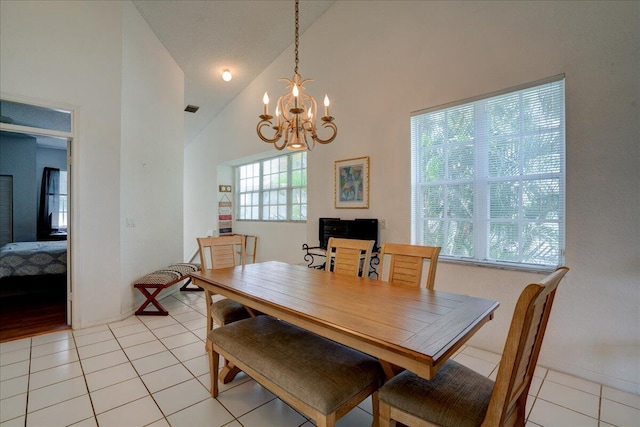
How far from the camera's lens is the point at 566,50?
2.31 m

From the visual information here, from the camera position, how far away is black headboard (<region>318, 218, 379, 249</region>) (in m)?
3.51

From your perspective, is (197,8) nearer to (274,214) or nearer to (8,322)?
(274,214)

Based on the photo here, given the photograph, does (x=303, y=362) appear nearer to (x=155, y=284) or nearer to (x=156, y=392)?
(x=156, y=392)

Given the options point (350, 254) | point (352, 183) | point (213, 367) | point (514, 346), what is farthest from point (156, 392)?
point (352, 183)

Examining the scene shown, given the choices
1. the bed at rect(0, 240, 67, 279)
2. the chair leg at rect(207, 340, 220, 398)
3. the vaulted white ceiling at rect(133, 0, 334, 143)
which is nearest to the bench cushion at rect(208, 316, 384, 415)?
the chair leg at rect(207, 340, 220, 398)

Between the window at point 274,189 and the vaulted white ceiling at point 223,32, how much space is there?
1.71 metres

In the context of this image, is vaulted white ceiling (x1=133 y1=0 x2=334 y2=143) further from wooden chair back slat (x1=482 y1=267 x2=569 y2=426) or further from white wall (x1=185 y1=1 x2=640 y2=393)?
wooden chair back slat (x1=482 y1=267 x2=569 y2=426)

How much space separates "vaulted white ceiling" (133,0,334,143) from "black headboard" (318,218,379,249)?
294cm

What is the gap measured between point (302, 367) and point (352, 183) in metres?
2.68

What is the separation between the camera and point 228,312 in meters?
2.42

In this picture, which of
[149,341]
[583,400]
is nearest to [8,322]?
[149,341]

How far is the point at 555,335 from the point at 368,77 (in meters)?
3.25

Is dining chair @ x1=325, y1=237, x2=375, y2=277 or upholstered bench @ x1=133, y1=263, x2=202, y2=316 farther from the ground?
dining chair @ x1=325, y1=237, x2=375, y2=277

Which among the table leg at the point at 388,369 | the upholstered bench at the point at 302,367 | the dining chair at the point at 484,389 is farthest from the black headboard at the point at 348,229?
the dining chair at the point at 484,389
